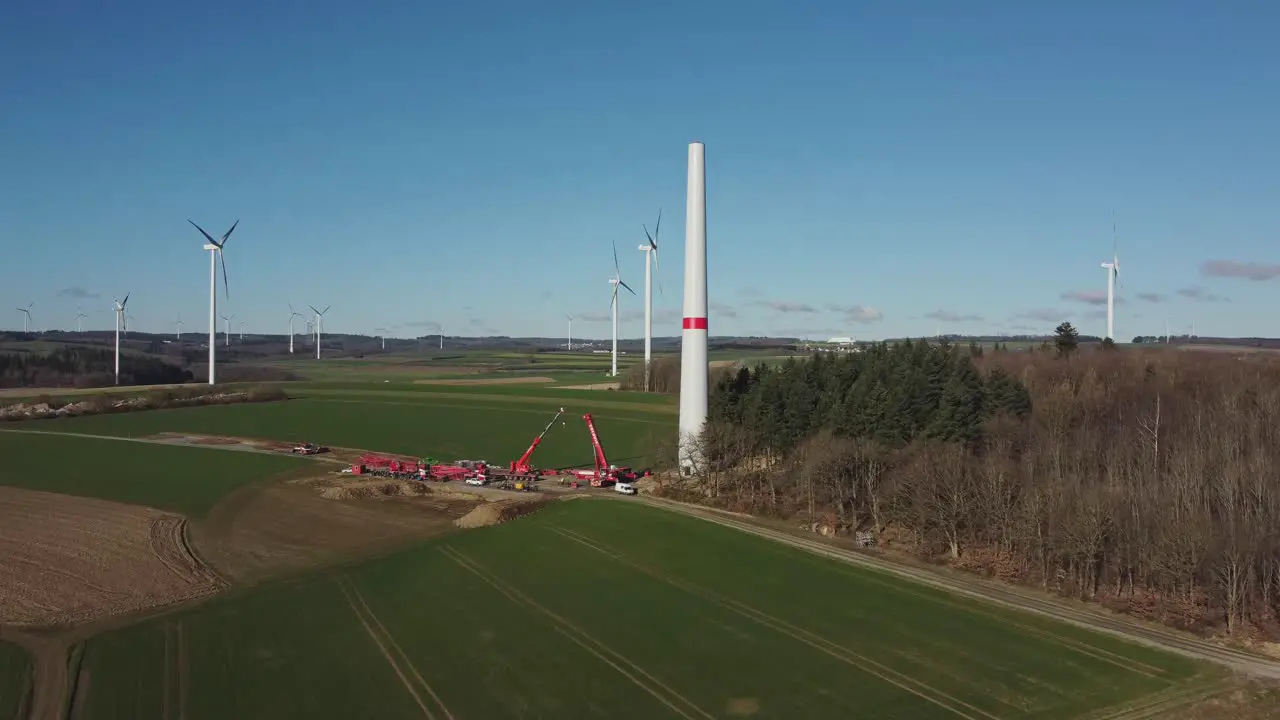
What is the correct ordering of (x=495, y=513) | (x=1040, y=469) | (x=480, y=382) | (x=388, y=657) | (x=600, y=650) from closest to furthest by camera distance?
(x=388, y=657) → (x=600, y=650) → (x=1040, y=469) → (x=495, y=513) → (x=480, y=382)

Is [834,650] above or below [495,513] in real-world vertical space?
below

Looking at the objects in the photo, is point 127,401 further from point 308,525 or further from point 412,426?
point 308,525

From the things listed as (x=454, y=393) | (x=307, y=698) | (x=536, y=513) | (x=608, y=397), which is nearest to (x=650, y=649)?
(x=307, y=698)

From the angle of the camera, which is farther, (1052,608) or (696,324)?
(696,324)

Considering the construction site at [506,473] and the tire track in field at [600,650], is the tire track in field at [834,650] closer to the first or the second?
the tire track in field at [600,650]

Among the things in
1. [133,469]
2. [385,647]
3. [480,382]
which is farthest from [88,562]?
[480,382]

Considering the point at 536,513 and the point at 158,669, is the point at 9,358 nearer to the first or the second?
the point at 536,513

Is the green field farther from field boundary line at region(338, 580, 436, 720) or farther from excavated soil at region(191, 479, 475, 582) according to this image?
excavated soil at region(191, 479, 475, 582)
